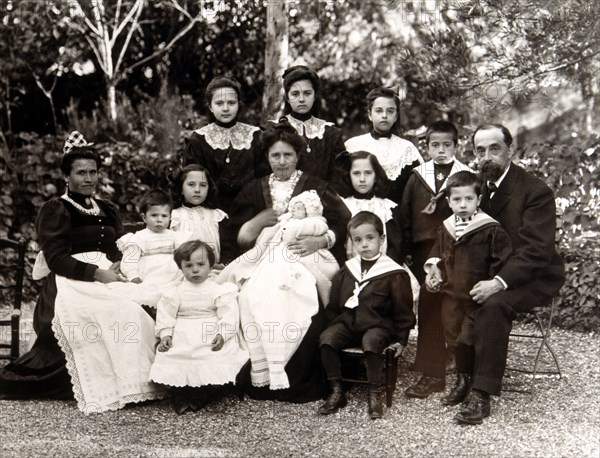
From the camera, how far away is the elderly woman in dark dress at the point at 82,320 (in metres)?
4.39

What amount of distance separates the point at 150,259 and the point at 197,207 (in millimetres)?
526

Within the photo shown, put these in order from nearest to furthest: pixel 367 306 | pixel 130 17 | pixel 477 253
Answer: pixel 477 253, pixel 367 306, pixel 130 17

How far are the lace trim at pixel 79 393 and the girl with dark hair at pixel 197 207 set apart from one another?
984 millimetres

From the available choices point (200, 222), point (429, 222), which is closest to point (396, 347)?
point (429, 222)

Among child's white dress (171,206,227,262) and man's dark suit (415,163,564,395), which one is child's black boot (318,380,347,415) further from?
child's white dress (171,206,227,262)

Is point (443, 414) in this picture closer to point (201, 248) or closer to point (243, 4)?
point (201, 248)

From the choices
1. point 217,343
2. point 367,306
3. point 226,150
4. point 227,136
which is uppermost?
point 227,136

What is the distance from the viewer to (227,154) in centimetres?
534

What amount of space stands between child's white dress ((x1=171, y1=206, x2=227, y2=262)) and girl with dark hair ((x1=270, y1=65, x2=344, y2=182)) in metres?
0.75

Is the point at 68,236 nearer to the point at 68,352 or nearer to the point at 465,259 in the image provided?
the point at 68,352

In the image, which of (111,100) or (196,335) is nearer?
(196,335)

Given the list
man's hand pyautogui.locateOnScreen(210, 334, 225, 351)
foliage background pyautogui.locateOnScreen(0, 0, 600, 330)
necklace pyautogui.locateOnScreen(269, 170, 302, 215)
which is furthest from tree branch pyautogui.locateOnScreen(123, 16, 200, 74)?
man's hand pyautogui.locateOnScreen(210, 334, 225, 351)

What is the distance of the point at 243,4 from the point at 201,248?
7413 mm

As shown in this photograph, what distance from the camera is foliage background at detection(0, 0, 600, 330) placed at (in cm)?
582
